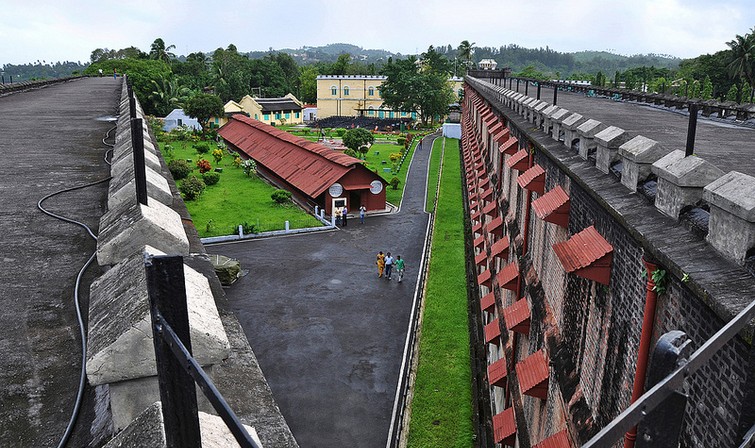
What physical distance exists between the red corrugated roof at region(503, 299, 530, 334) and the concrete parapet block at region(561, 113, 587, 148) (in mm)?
3627

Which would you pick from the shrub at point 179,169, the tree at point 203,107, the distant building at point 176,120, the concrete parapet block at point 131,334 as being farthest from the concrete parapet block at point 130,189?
the distant building at point 176,120

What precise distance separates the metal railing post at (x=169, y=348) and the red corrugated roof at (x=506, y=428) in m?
11.2

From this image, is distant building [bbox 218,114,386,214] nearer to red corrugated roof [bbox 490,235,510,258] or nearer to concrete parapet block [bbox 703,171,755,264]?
red corrugated roof [bbox 490,235,510,258]

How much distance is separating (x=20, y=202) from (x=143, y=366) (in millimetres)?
5581

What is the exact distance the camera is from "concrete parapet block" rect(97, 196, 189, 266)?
428 cm

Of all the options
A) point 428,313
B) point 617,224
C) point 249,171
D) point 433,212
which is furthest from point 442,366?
point 249,171

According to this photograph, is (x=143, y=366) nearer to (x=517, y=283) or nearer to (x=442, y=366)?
(x=517, y=283)

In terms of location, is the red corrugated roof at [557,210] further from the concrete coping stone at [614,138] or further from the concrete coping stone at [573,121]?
the concrete coping stone at [614,138]

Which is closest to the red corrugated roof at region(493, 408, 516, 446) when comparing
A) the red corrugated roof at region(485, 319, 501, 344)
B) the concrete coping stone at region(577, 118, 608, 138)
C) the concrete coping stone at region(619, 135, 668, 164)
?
the red corrugated roof at region(485, 319, 501, 344)

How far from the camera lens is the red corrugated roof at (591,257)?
7.04 meters

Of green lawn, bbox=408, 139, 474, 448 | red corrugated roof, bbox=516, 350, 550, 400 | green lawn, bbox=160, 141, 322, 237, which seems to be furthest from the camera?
green lawn, bbox=160, 141, 322, 237

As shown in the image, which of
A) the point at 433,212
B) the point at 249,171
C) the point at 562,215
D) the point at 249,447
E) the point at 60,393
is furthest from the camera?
the point at 249,171

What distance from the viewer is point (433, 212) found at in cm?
3850

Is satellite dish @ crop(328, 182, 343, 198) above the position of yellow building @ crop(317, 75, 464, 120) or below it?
below
